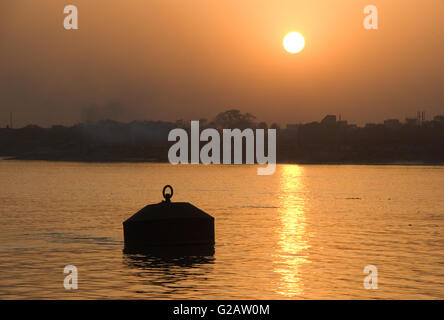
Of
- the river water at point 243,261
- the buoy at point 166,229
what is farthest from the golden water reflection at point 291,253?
the buoy at point 166,229

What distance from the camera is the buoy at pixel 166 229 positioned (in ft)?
108

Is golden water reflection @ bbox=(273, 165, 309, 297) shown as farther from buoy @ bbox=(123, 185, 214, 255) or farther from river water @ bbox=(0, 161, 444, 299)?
buoy @ bbox=(123, 185, 214, 255)

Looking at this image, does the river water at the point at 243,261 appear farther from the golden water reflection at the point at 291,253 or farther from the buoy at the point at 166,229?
the buoy at the point at 166,229

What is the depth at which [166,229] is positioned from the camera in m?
33.2

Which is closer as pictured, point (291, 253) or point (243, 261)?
point (243, 261)

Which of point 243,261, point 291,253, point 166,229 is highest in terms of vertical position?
point 166,229

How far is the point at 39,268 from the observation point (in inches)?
1161

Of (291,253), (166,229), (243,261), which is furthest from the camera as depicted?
(291,253)

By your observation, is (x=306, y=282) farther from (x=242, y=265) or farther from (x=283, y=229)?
(x=283, y=229)

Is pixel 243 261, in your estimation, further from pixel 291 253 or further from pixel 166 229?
pixel 291 253

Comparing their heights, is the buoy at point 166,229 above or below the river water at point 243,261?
above

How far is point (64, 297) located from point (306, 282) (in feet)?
28.5

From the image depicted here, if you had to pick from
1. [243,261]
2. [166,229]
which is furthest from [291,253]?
[166,229]
